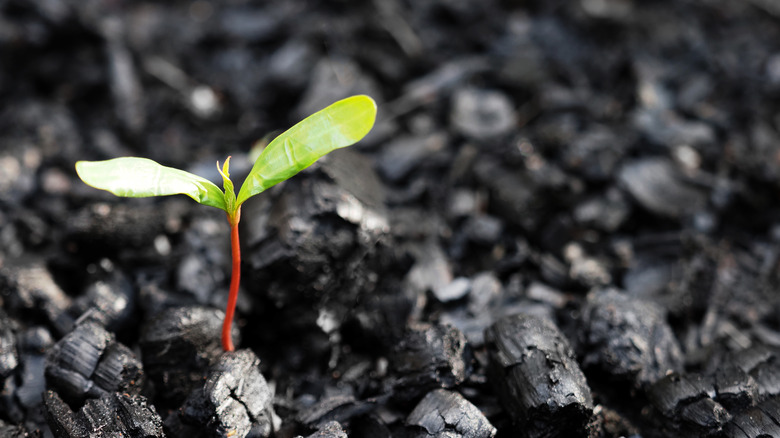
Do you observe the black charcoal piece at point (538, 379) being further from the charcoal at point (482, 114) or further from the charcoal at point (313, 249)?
the charcoal at point (482, 114)

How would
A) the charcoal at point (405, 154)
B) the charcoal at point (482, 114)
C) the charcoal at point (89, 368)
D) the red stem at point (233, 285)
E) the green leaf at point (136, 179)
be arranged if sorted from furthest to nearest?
the charcoal at point (482, 114) < the charcoal at point (405, 154) < the charcoal at point (89, 368) < the red stem at point (233, 285) < the green leaf at point (136, 179)

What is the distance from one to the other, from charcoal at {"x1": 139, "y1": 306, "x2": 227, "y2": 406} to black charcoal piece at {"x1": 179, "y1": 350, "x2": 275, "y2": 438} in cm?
10

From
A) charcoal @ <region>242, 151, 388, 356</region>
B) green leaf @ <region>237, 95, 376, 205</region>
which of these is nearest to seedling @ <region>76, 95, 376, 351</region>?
green leaf @ <region>237, 95, 376, 205</region>

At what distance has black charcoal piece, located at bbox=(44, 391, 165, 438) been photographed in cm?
125

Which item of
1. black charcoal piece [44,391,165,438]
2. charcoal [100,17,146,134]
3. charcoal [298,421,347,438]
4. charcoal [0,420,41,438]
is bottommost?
charcoal [298,421,347,438]

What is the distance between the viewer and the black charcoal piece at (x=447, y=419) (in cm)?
132

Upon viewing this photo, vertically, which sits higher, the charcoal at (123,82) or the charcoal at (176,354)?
the charcoal at (123,82)

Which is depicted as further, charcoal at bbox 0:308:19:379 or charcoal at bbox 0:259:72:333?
charcoal at bbox 0:259:72:333

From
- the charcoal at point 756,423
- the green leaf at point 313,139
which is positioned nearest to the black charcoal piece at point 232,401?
the green leaf at point 313,139

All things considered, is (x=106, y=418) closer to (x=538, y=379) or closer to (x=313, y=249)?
(x=313, y=249)

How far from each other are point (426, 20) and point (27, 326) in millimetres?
2228

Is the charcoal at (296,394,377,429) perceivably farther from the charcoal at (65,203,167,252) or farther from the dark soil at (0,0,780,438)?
the charcoal at (65,203,167,252)

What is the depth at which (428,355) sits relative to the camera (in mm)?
1463

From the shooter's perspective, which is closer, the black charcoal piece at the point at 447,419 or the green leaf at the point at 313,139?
the green leaf at the point at 313,139
